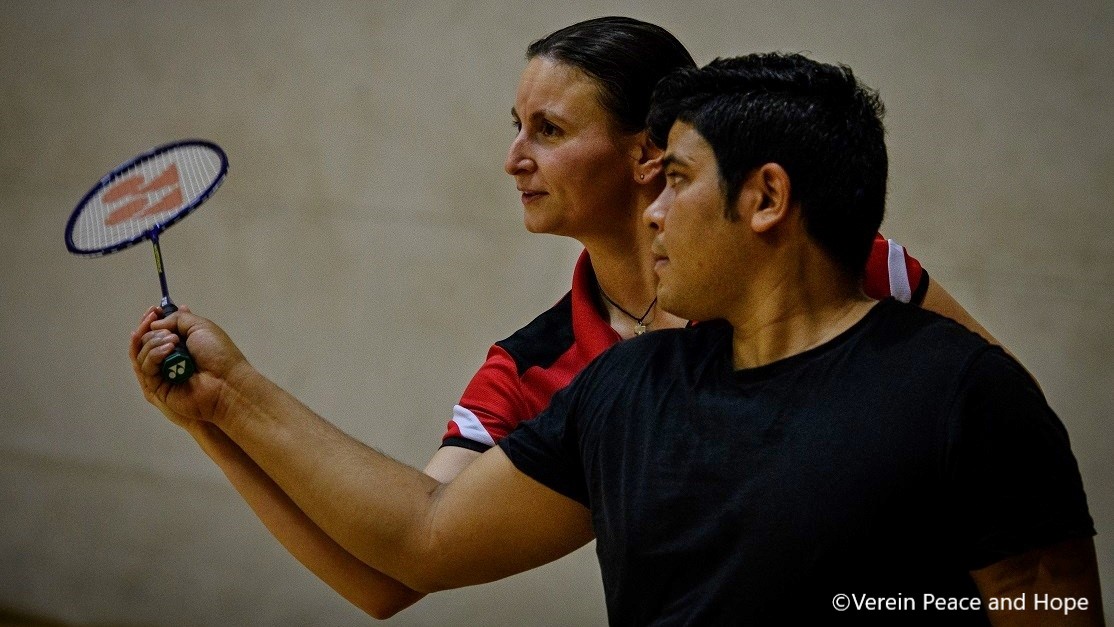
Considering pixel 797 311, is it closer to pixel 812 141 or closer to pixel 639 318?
pixel 812 141

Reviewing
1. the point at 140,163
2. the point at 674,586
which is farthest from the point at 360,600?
the point at 140,163

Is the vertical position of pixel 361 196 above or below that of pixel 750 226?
above

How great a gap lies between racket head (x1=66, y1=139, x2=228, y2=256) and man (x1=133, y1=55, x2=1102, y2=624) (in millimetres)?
529

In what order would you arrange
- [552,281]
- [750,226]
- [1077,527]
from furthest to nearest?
[552,281], [750,226], [1077,527]

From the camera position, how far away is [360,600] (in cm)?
197

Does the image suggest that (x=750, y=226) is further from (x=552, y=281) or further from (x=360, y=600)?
(x=552, y=281)

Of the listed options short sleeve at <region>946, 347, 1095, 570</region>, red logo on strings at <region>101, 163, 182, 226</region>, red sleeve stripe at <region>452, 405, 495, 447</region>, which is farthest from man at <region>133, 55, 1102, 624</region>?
red logo on strings at <region>101, 163, 182, 226</region>

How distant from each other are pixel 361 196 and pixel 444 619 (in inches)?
62.2

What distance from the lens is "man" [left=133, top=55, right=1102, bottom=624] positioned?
4.40 feet

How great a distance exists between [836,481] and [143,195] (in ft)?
5.46

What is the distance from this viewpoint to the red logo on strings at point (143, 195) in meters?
2.44

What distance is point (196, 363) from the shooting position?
1.94 m

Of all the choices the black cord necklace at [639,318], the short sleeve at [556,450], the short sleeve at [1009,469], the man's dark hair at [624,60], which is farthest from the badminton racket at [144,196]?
the short sleeve at [1009,469]

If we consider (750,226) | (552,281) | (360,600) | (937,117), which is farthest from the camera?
(552,281)
